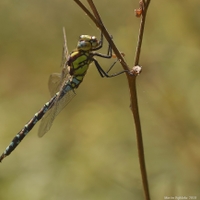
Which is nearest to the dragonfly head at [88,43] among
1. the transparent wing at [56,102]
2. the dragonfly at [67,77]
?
the dragonfly at [67,77]

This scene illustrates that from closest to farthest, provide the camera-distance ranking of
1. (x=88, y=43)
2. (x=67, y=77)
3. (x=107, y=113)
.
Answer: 1. (x=88, y=43)
2. (x=67, y=77)
3. (x=107, y=113)

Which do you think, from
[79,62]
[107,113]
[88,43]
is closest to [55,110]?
[79,62]

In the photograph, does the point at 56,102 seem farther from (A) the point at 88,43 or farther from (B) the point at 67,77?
(A) the point at 88,43

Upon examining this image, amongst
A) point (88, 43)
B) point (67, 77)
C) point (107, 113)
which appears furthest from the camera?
point (107, 113)

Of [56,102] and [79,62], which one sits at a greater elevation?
[79,62]

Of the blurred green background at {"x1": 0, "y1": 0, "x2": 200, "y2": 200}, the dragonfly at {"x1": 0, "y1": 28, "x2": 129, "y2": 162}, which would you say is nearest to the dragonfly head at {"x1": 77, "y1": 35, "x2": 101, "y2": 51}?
the dragonfly at {"x1": 0, "y1": 28, "x2": 129, "y2": 162}

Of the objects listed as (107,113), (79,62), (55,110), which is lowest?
(55,110)

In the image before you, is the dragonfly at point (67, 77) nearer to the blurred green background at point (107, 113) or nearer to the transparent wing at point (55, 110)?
the transparent wing at point (55, 110)

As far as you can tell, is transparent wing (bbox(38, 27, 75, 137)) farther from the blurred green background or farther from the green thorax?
the blurred green background
